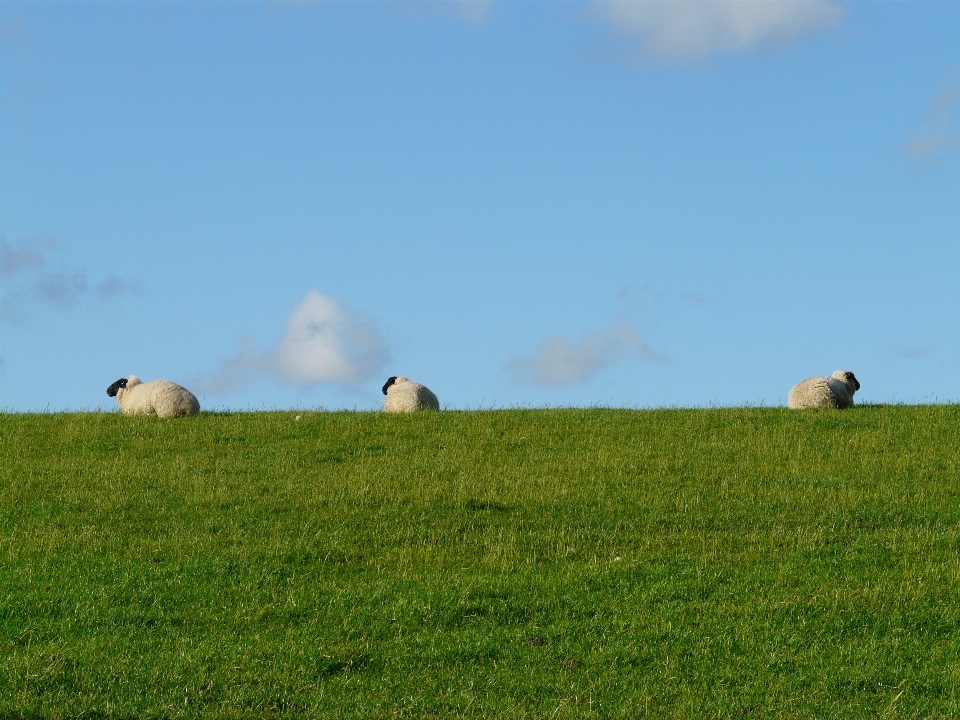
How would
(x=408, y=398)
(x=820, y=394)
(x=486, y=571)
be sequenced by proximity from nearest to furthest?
(x=486, y=571) → (x=820, y=394) → (x=408, y=398)

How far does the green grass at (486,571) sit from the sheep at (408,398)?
9.27 ft

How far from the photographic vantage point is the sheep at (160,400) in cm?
3347

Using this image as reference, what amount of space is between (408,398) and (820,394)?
11822 mm

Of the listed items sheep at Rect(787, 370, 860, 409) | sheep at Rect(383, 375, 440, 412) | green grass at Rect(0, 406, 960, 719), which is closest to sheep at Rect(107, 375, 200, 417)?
green grass at Rect(0, 406, 960, 719)

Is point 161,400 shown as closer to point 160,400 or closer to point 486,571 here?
point 160,400

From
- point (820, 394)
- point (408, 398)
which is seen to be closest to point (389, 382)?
point (408, 398)

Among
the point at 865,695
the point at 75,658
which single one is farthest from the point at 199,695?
the point at 865,695

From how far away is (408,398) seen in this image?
Result: 34031mm

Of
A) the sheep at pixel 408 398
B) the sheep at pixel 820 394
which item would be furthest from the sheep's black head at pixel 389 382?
the sheep at pixel 820 394

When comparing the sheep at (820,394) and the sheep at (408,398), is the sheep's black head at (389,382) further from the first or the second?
the sheep at (820,394)

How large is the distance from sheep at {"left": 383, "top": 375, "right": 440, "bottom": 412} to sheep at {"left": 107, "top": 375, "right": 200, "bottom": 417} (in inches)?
221

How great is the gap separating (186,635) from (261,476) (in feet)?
34.3

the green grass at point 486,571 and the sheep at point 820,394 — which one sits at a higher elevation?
the sheep at point 820,394

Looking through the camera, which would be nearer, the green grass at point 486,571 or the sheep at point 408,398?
the green grass at point 486,571
